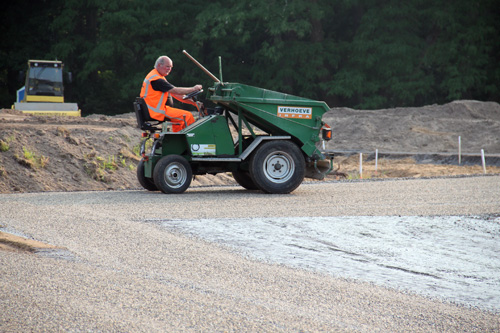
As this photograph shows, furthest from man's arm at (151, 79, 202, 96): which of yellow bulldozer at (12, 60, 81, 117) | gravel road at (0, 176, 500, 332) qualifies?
yellow bulldozer at (12, 60, 81, 117)

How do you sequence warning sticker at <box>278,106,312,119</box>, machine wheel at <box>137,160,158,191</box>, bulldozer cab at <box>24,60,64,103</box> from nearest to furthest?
1. warning sticker at <box>278,106,312,119</box>
2. machine wheel at <box>137,160,158,191</box>
3. bulldozer cab at <box>24,60,64,103</box>

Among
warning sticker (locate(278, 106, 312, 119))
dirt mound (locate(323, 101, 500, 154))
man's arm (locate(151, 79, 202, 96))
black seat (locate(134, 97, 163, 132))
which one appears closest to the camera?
man's arm (locate(151, 79, 202, 96))

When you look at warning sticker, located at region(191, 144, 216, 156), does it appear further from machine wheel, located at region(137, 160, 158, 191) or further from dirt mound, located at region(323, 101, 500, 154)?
dirt mound, located at region(323, 101, 500, 154)

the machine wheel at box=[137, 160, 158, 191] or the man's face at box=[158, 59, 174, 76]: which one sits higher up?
the man's face at box=[158, 59, 174, 76]

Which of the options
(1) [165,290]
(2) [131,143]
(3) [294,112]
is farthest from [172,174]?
(1) [165,290]

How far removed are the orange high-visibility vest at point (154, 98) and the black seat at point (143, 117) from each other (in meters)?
0.07

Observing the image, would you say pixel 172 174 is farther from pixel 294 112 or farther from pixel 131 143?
pixel 131 143

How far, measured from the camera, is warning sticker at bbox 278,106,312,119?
1178 centimetres

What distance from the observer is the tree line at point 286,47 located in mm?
33469

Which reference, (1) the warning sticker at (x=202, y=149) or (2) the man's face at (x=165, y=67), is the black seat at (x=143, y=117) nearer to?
(2) the man's face at (x=165, y=67)

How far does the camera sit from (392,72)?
112ft

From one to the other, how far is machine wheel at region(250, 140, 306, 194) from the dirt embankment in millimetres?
2401

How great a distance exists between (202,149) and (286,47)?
25.3m

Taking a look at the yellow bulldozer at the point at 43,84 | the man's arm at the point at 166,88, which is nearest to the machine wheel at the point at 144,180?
the man's arm at the point at 166,88
